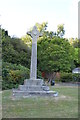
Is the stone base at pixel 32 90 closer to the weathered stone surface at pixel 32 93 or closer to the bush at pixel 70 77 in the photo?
the weathered stone surface at pixel 32 93

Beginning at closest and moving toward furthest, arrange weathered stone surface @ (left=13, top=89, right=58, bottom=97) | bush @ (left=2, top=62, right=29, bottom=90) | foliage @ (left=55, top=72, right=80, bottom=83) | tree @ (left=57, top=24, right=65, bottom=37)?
weathered stone surface @ (left=13, top=89, right=58, bottom=97) < bush @ (left=2, top=62, right=29, bottom=90) < foliage @ (left=55, top=72, right=80, bottom=83) < tree @ (left=57, top=24, right=65, bottom=37)

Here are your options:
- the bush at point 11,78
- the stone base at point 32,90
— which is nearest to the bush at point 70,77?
the bush at point 11,78

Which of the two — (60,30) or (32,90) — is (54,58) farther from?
(32,90)

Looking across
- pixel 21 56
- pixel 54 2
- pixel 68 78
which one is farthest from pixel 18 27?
pixel 54 2

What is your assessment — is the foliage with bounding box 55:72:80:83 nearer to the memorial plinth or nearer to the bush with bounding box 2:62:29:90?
the bush with bounding box 2:62:29:90

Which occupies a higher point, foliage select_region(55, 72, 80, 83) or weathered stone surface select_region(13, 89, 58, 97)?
foliage select_region(55, 72, 80, 83)

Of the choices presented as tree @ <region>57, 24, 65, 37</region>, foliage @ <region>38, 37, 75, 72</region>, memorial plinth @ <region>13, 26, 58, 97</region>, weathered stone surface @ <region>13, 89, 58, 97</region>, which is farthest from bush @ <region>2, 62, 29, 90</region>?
tree @ <region>57, 24, 65, 37</region>

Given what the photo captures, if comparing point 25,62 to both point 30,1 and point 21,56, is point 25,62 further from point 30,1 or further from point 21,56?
point 30,1

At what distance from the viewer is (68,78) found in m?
19.4

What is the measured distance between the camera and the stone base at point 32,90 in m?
8.85

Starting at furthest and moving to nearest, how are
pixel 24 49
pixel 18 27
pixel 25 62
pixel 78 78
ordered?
pixel 18 27, pixel 24 49, pixel 25 62, pixel 78 78

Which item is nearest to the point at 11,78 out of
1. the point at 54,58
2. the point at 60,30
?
the point at 54,58

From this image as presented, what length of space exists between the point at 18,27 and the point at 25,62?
778 cm

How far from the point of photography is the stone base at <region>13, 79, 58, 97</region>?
29.0 feet
